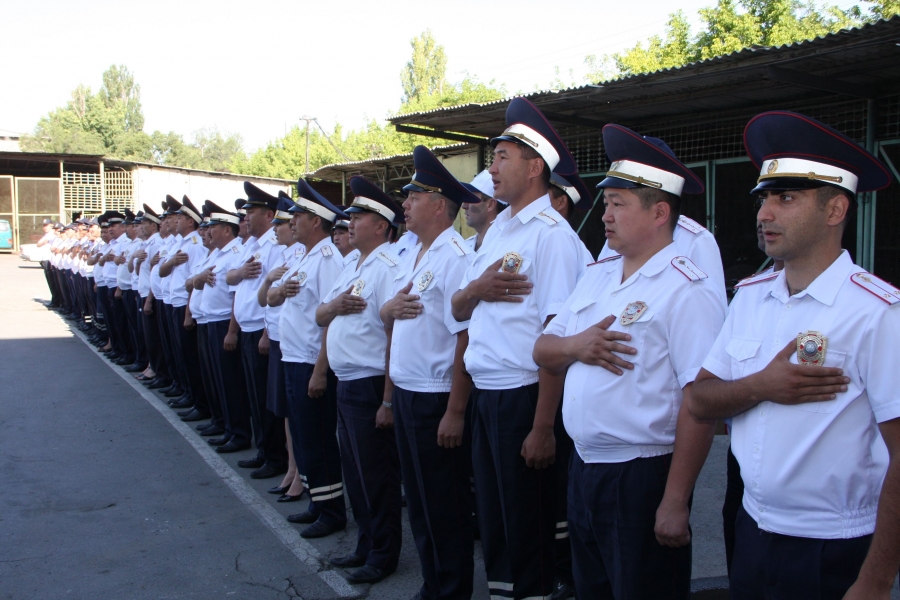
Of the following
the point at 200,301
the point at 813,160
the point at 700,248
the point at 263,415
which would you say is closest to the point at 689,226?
the point at 700,248

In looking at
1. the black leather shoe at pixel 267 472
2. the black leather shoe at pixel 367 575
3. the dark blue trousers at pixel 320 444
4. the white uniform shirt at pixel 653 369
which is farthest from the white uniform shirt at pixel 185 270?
the white uniform shirt at pixel 653 369

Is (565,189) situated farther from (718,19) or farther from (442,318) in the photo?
(718,19)

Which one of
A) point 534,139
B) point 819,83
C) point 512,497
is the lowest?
point 512,497

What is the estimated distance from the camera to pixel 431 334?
3684 millimetres

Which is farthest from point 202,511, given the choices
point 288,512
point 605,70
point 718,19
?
point 605,70

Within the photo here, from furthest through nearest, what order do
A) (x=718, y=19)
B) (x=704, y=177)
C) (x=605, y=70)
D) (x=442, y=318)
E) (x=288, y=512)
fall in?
1. (x=605, y=70)
2. (x=718, y=19)
3. (x=704, y=177)
4. (x=288, y=512)
5. (x=442, y=318)

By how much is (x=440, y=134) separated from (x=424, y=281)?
876 cm

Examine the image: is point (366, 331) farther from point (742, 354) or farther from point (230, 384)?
point (230, 384)

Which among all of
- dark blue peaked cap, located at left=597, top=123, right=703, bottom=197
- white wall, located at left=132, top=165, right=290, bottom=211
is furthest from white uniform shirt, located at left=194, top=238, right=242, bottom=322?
white wall, located at left=132, top=165, right=290, bottom=211

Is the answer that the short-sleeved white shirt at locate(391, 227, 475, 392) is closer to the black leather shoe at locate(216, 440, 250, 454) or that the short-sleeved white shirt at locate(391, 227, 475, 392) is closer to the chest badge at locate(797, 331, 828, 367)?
the chest badge at locate(797, 331, 828, 367)

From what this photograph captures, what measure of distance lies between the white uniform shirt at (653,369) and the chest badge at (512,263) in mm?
667

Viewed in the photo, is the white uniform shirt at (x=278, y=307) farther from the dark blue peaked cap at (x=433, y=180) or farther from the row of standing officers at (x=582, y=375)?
the dark blue peaked cap at (x=433, y=180)

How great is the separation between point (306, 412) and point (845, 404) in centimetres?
361

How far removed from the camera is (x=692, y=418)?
7.67 ft
